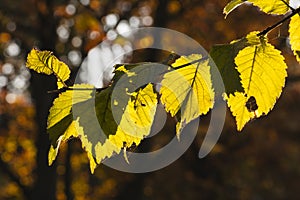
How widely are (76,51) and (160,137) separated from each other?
4.29 meters

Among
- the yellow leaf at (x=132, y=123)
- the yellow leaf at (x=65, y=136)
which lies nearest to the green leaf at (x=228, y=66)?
the yellow leaf at (x=132, y=123)

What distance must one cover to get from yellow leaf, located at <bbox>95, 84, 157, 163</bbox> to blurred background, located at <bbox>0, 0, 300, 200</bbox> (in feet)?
19.3

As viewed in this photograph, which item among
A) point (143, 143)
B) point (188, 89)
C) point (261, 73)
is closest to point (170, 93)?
point (188, 89)

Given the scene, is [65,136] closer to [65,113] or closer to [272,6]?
[65,113]

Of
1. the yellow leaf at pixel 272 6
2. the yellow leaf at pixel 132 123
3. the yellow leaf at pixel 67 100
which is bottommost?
the yellow leaf at pixel 132 123

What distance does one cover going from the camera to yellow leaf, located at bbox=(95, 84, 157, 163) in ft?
2.58

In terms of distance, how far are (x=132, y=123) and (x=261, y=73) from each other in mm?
207

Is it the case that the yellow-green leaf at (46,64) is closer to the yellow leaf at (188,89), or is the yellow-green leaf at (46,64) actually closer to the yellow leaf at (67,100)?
the yellow leaf at (67,100)

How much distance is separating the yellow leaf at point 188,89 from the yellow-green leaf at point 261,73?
0.04 metres

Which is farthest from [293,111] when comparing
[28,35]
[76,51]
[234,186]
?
[28,35]

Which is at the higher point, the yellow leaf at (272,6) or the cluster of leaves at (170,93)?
the yellow leaf at (272,6)

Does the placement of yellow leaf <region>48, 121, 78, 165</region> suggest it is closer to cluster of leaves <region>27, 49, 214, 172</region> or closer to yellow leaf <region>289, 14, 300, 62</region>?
cluster of leaves <region>27, 49, 214, 172</region>

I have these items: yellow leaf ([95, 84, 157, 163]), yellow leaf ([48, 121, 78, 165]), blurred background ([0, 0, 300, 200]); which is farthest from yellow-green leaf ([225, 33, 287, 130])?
blurred background ([0, 0, 300, 200])

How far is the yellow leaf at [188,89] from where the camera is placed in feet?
2.63
